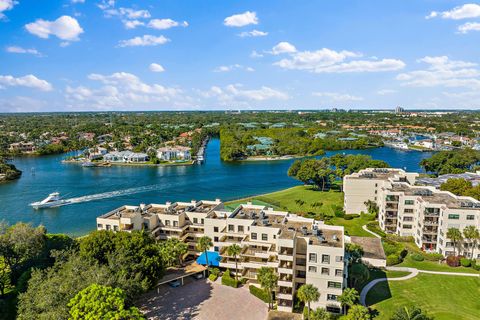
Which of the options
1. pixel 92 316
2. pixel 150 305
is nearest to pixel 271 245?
pixel 150 305

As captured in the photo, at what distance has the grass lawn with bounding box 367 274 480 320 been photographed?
36.5m

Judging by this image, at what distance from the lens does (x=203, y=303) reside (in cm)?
3909

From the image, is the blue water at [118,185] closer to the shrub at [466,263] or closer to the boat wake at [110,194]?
the boat wake at [110,194]

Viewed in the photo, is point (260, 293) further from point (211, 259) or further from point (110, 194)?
point (110, 194)

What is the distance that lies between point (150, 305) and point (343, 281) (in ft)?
73.8

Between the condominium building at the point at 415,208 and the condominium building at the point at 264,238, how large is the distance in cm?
2038

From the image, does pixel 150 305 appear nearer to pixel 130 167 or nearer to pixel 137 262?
pixel 137 262

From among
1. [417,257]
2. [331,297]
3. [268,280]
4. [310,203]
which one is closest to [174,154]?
[310,203]

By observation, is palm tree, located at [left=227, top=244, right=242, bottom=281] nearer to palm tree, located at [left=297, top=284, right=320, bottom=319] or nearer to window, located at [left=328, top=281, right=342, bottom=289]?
palm tree, located at [left=297, top=284, right=320, bottom=319]

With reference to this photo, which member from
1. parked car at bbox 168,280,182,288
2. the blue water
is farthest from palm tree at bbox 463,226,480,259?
the blue water

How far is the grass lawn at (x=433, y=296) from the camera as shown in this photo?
36.5 meters

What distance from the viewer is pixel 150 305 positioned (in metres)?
39.1

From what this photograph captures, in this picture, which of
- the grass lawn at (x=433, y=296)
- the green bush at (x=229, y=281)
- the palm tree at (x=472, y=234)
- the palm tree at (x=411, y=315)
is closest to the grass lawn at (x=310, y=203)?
the palm tree at (x=472, y=234)

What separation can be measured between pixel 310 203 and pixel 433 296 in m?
41.5
